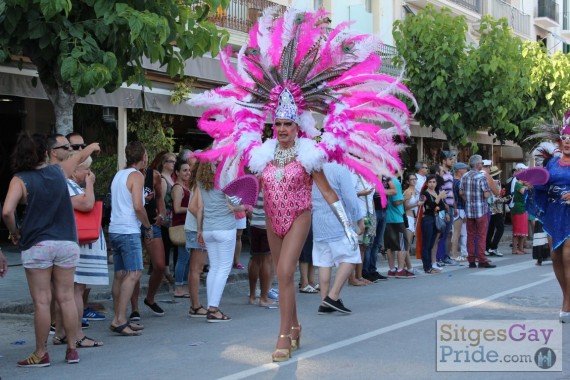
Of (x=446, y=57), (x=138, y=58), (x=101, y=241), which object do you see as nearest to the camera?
(x=101, y=241)

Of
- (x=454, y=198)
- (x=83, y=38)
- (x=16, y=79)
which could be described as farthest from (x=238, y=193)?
(x=454, y=198)

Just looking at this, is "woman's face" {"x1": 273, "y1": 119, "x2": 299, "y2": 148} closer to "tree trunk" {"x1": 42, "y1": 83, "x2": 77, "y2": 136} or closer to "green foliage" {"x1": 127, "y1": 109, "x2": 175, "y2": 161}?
"tree trunk" {"x1": 42, "y1": 83, "x2": 77, "y2": 136}

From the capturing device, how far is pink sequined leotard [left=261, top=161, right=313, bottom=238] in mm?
7391

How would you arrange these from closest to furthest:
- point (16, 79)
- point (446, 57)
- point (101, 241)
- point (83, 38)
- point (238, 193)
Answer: point (238, 193) < point (101, 241) < point (83, 38) < point (16, 79) < point (446, 57)

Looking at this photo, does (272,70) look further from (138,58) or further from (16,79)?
(16,79)

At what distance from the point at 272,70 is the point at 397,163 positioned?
1331 mm

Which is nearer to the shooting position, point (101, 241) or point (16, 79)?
point (101, 241)

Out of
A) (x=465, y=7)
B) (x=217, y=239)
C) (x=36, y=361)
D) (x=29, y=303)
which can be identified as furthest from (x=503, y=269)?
(x=465, y=7)

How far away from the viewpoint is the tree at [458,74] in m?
23.0

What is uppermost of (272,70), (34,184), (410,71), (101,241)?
(410,71)

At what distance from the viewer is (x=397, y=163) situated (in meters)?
7.74

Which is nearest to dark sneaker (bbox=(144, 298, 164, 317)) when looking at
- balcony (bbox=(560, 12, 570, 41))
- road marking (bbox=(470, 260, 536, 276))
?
road marking (bbox=(470, 260, 536, 276))

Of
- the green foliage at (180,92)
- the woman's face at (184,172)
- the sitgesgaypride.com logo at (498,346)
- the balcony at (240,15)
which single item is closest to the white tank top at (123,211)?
the woman's face at (184,172)

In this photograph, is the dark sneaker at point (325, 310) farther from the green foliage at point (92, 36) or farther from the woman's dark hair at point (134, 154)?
the green foliage at point (92, 36)
